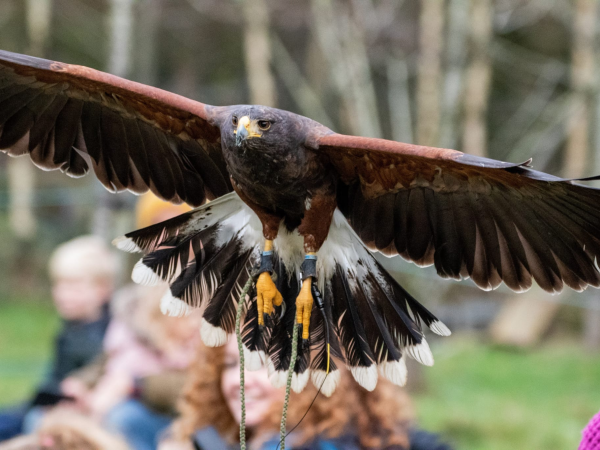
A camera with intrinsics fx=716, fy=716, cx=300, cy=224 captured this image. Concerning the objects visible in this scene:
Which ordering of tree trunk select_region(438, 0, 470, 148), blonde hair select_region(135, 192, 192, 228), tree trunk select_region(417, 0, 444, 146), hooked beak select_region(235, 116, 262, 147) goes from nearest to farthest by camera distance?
1. hooked beak select_region(235, 116, 262, 147)
2. blonde hair select_region(135, 192, 192, 228)
3. tree trunk select_region(417, 0, 444, 146)
4. tree trunk select_region(438, 0, 470, 148)

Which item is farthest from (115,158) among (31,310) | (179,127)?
(31,310)

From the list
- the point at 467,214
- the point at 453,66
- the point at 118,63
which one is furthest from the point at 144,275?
the point at 453,66

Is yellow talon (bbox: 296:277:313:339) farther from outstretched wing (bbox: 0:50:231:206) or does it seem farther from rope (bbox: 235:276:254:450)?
outstretched wing (bbox: 0:50:231:206)

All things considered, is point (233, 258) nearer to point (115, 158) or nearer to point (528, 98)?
point (115, 158)

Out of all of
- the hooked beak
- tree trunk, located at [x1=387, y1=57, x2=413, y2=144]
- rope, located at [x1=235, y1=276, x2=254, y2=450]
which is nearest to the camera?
rope, located at [x1=235, y1=276, x2=254, y2=450]

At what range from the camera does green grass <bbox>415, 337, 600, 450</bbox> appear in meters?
5.70

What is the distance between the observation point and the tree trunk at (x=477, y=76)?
7.92 metres

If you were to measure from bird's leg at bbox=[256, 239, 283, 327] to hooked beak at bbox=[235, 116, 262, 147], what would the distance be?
34 centimetres

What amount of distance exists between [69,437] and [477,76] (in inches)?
276

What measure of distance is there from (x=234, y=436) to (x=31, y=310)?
428 inches

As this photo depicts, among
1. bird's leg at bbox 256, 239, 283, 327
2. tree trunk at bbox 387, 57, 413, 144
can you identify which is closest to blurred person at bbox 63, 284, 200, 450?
bird's leg at bbox 256, 239, 283, 327

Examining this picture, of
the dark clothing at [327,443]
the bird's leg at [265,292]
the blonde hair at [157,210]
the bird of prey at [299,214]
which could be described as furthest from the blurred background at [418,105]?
the bird's leg at [265,292]

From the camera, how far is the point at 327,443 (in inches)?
85.4

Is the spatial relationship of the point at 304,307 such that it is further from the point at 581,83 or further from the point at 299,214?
the point at 581,83
